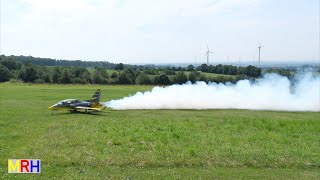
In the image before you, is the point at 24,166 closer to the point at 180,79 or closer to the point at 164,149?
the point at 164,149

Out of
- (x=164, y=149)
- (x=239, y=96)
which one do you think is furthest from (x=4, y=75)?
(x=164, y=149)

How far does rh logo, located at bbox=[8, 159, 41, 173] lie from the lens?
16.2 metres

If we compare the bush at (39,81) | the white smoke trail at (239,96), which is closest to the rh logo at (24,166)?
the white smoke trail at (239,96)

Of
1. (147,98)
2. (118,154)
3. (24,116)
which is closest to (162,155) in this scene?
(118,154)

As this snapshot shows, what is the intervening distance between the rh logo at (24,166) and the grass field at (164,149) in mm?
310

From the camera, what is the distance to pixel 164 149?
66.8 feet

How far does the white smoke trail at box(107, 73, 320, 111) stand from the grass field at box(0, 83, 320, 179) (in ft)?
46.1

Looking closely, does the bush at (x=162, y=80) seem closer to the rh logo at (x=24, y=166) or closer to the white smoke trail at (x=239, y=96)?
the white smoke trail at (x=239, y=96)

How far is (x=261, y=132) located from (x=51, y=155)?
15354 millimetres

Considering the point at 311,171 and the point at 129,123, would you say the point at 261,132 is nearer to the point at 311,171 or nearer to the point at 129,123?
the point at 311,171

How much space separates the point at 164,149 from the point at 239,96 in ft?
99.4

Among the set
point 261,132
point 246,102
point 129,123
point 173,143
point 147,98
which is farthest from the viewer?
point 246,102

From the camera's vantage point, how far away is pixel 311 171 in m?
17.5

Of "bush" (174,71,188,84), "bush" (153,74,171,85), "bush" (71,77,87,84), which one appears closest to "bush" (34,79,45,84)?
"bush" (71,77,87,84)
